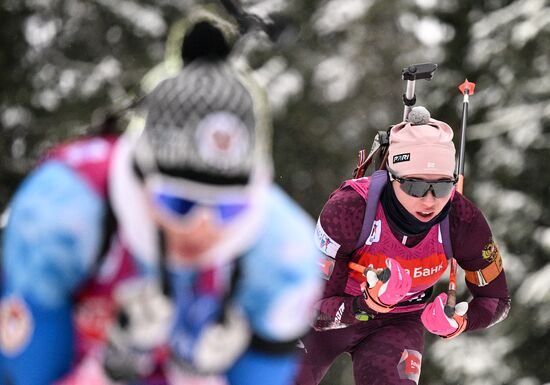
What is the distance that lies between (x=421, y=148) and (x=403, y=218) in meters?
0.32

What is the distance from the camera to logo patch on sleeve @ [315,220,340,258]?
4.94 m

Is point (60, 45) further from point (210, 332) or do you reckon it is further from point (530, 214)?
point (210, 332)

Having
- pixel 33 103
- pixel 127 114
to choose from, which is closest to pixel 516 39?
pixel 33 103

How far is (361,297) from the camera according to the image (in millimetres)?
5027

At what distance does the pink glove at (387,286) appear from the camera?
15.6 ft

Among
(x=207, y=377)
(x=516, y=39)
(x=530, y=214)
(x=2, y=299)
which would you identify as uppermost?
(x=2, y=299)

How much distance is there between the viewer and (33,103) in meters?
15.9

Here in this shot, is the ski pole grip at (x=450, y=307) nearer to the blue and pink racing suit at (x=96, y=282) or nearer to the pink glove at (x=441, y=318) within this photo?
the pink glove at (x=441, y=318)

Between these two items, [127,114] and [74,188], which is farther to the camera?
[127,114]

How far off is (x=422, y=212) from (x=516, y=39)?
830cm

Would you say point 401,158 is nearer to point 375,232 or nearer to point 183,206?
point 375,232

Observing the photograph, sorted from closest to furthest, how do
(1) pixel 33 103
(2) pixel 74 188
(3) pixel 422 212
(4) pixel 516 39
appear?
(2) pixel 74 188, (3) pixel 422 212, (4) pixel 516 39, (1) pixel 33 103

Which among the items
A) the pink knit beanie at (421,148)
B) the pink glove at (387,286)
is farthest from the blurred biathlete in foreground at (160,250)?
the pink knit beanie at (421,148)

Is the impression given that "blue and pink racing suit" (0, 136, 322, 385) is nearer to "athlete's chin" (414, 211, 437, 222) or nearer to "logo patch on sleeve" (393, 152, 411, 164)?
"athlete's chin" (414, 211, 437, 222)
